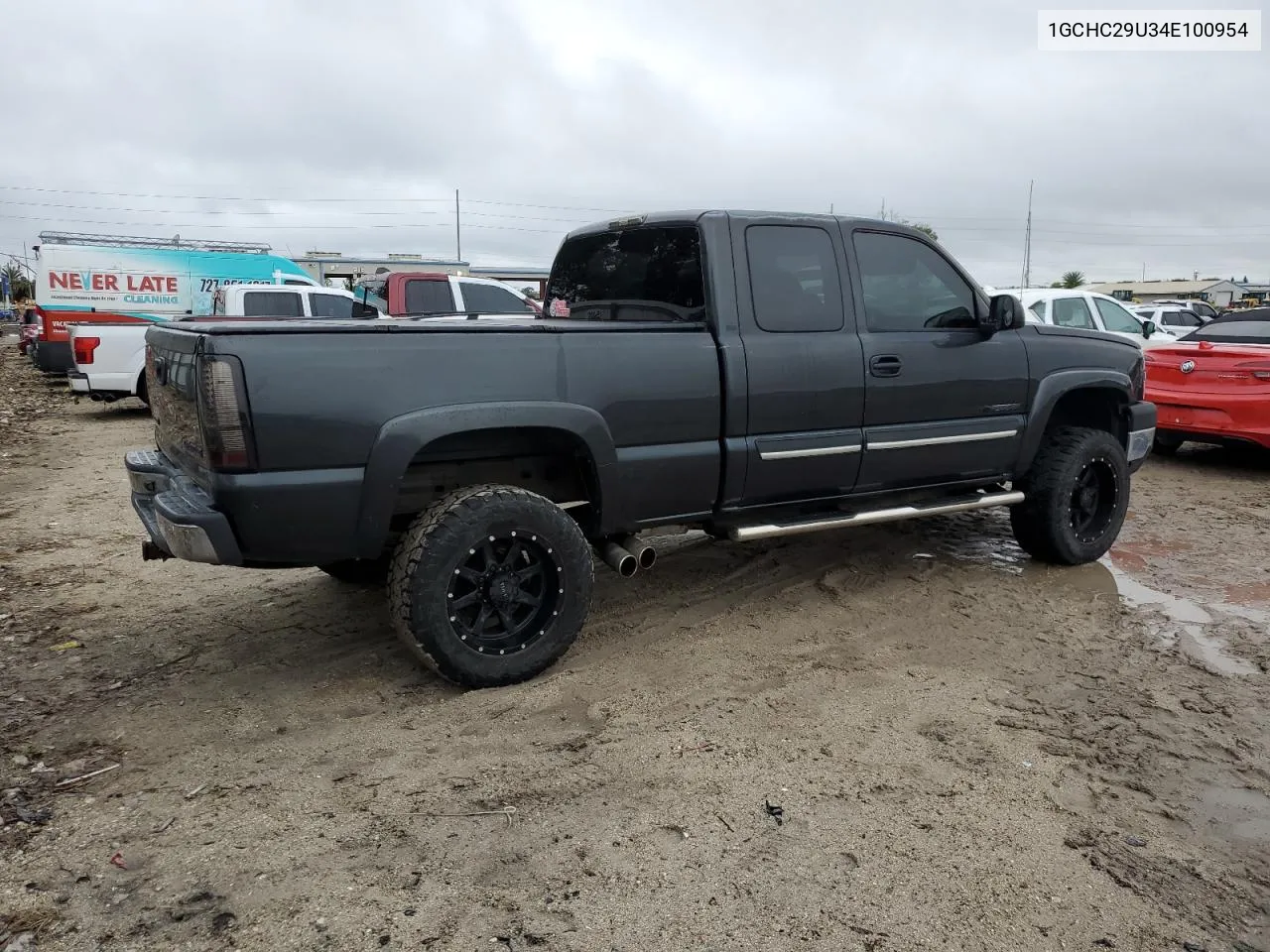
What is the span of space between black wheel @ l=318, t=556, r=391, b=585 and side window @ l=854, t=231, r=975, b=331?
2.84m

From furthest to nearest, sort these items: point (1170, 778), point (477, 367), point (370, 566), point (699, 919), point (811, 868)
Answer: point (370, 566)
point (477, 367)
point (1170, 778)
point (811, 868)
point (699, 919)

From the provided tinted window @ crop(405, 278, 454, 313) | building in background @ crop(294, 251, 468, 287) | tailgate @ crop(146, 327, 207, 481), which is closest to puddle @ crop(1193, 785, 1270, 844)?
tailgate @ crop(146, 327, 207, 481)

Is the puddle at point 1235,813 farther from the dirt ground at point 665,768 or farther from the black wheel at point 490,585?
the black wheel at point 490,585

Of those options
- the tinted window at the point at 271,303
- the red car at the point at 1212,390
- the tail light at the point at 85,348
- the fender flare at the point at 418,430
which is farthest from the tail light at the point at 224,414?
the tail light at the point at 85,348

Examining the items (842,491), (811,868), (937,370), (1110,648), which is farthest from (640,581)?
(811,868)

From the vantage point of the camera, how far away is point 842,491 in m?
4.59

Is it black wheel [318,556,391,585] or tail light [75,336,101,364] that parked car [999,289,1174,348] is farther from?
tail light [75,336,101,364]

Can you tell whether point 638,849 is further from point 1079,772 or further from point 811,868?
point 1079,772

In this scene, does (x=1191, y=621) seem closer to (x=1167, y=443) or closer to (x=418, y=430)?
(x=418, y=430)

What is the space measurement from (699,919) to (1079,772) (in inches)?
59.5

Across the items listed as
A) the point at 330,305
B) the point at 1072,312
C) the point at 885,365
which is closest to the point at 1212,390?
the point at 1072,312

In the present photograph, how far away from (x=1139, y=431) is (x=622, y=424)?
3.54m

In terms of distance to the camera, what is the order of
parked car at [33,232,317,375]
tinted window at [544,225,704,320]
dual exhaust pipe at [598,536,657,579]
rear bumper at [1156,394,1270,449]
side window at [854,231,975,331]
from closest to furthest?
dual exhaust pipe at [598,536,657,579]
tinted window at [544,225,704,320]
side window at [854,231,975,331]
rear bumper at [1156,394,1270,449]
parked car at [33,232,317,375]

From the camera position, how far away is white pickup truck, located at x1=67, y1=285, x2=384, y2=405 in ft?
39.5
